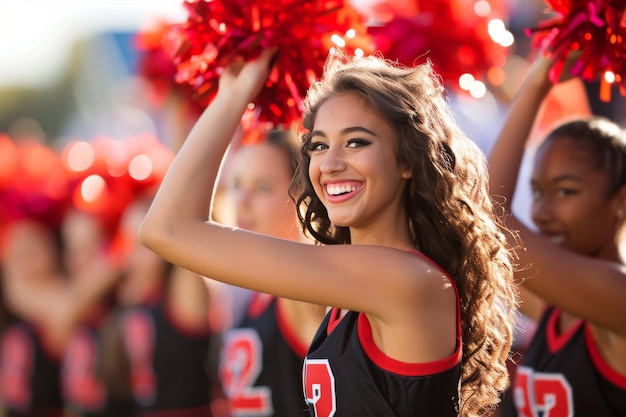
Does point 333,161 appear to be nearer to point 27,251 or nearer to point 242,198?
point 242,198

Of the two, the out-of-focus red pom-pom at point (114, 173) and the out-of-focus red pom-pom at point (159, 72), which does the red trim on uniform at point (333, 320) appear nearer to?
the out-of-focus red pom-pom at point (159, 72)

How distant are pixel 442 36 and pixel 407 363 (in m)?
1.54

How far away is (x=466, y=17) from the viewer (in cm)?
338

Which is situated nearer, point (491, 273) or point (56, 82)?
point (491, 273)

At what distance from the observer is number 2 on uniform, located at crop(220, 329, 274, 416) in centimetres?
406

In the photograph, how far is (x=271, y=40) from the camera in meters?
2.42

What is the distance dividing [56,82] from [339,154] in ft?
67.8

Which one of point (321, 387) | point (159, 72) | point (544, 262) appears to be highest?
point (159, 72)

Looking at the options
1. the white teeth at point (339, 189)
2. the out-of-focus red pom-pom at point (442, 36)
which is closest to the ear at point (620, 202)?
the out-of-focus red pom-pom at point (442, 36)

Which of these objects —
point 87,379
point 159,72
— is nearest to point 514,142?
point 159,72

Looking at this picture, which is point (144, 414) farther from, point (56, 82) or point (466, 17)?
point (56, 82)

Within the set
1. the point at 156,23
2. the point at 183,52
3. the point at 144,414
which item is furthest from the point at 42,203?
the point at 183,52

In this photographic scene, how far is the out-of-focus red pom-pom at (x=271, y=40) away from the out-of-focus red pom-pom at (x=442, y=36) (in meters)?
0.53

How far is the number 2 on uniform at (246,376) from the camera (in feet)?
13.3
